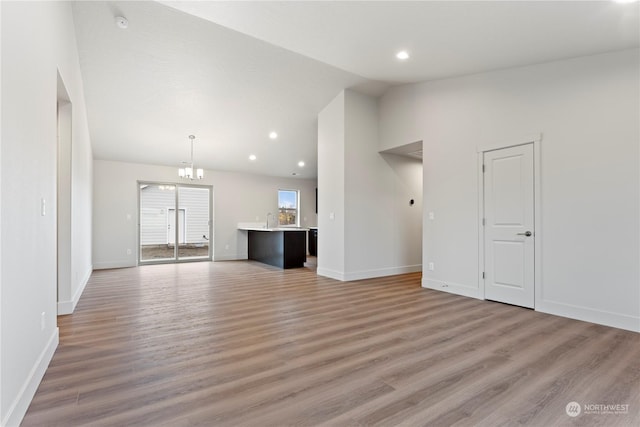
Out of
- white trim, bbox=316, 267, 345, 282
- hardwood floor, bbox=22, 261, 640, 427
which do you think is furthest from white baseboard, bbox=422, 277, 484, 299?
white trim, bbox=316, 267, 345, 282

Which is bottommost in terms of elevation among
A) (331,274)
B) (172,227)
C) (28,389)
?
(331,274)

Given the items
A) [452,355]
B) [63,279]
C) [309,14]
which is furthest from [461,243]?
[63,279]

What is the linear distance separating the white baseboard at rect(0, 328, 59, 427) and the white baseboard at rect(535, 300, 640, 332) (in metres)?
4.54

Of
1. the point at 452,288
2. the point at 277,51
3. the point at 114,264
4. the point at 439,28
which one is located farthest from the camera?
the point at 114,264

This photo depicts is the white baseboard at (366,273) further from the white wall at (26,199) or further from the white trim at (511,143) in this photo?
the white wall at (26,199)

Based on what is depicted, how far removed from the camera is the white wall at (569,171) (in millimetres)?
3115

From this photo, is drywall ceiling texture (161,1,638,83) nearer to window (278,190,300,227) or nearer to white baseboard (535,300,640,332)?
white baseboard (535,300,640,332)

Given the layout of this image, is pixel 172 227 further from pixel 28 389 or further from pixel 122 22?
pixel 28 389

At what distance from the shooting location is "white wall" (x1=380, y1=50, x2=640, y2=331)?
3.12 meters

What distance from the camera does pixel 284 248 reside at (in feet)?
23.3

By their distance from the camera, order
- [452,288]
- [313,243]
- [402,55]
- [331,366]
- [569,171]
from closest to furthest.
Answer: [331,366] < [569,171] < [402,55] < [452,288] < [313,243]

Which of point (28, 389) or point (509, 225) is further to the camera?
point (509, 225)

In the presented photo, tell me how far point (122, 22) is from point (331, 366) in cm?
424


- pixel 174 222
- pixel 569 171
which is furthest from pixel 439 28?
pixel 174 222
